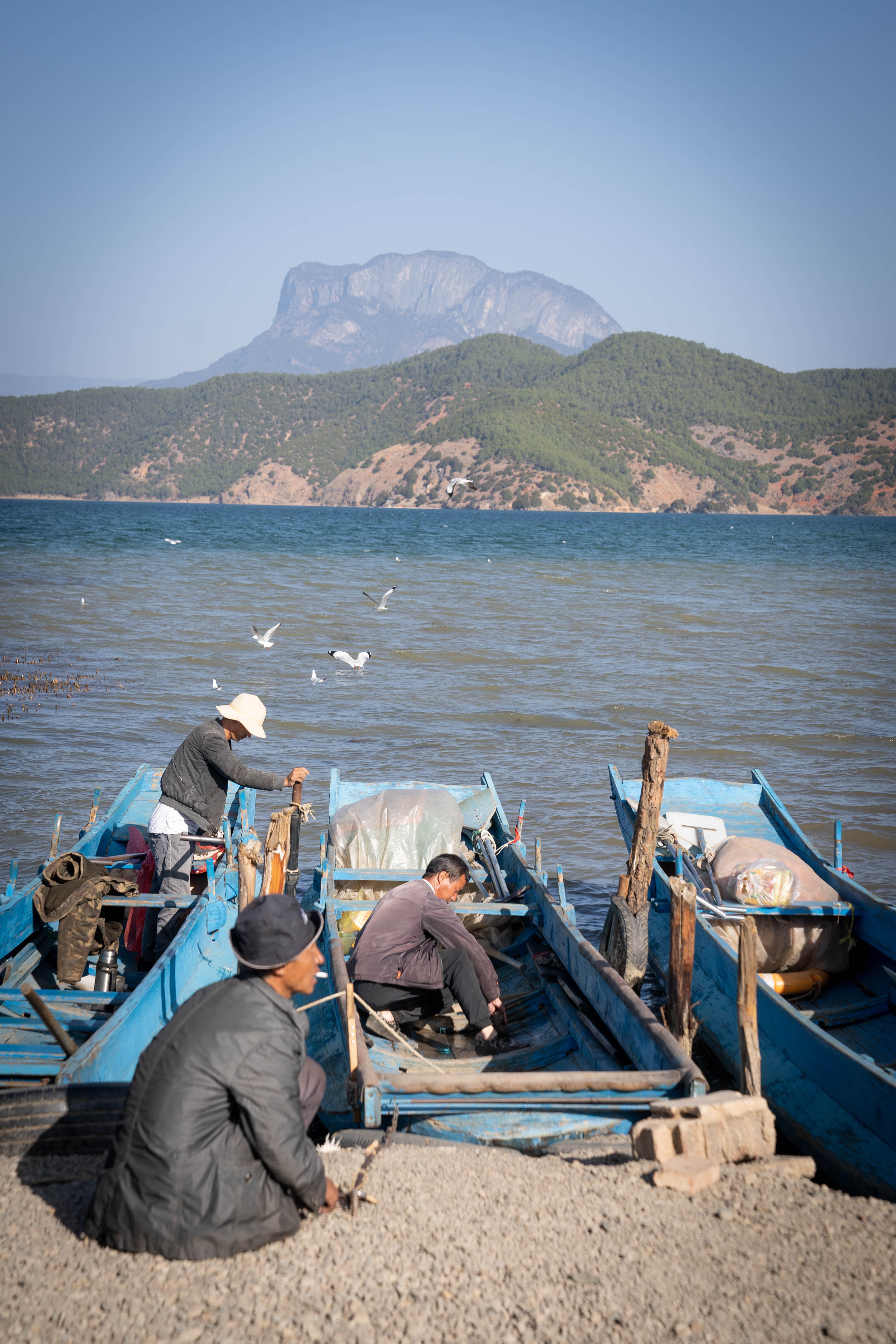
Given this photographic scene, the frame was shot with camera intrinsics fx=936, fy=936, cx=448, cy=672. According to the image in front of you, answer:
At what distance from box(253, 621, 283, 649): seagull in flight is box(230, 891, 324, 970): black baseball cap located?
17.1 meters

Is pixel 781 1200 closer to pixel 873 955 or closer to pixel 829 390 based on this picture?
pixel 873 955

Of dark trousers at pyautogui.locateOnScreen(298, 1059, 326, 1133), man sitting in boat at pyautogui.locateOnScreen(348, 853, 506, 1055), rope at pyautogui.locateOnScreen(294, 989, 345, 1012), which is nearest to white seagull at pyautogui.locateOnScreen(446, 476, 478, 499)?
man sitting in boat at pyautogui.locateOnScreen(348, 853, 506, 1055)

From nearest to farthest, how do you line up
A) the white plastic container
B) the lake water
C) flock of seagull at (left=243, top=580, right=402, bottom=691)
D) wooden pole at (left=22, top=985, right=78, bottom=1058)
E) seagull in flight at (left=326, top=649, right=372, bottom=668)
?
wooden pole at (left=22, top=985, right=78, bottom=1058) → the white plastic container → the lake water → flock of seagull at (left=243, top=580, right=402, bottom=691) → seagull in flight at (left=326, top=649, right=372, bottom=668)

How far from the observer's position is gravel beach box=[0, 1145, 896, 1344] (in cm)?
285

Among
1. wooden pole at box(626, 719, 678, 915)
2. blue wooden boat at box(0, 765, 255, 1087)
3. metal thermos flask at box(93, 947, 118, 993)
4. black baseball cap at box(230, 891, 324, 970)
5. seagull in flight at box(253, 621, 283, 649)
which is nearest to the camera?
black baseball cap at box(230, 891, 324, 970)

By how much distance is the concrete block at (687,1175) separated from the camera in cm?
353

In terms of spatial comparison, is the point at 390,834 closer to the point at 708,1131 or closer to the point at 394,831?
the point at 394,831

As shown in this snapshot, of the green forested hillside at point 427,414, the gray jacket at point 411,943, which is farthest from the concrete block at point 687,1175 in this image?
the green forested hillside at point 427,414

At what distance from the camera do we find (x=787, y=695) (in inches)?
704

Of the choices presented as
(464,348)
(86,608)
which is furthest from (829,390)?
(86,608)

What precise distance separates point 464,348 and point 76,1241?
169m

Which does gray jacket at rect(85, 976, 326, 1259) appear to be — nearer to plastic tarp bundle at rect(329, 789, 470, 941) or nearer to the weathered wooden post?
the weathered wooden post

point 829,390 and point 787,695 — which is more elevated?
point 829,390

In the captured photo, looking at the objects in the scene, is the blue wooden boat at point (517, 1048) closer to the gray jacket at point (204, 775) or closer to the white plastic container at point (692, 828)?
the gray jacket at point (204, 775)
